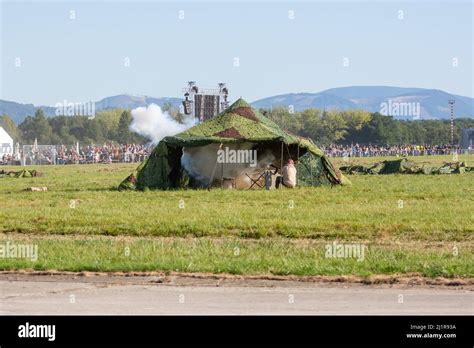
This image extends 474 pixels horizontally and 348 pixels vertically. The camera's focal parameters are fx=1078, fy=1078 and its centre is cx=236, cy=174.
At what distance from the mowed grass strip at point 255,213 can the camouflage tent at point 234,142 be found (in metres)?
1.85

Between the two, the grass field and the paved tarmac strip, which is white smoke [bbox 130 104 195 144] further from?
the paved tarmac strip

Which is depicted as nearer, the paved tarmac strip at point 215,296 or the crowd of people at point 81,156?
the paved tarmac strip at point 215,296

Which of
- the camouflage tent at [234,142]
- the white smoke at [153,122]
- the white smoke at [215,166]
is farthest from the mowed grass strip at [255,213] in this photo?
the white smoke at [153,122]

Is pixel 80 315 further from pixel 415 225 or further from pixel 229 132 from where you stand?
pixel 229 132

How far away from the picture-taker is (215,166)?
1513 inches

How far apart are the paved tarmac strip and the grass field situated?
112cm

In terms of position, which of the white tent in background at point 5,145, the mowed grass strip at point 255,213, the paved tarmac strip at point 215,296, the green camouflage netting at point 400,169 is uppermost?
the white tent in background at point 5,145

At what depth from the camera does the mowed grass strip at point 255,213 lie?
23.8 m

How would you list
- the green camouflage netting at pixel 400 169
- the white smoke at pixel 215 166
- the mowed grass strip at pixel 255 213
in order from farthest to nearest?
the green camouflage netting at pixel 400 169 < the white smoke at pixel 215 166 < the mowed grass strip at pixel 255 213

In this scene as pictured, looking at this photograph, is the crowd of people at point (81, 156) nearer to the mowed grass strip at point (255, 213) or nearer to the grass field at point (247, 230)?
the mowed grass strip at point (255, 213)

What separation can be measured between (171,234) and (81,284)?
7.47m

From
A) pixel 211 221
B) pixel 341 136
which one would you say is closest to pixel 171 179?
pixel 211 221

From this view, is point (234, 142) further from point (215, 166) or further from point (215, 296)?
point (215, 296)

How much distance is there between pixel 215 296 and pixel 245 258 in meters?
3.90
